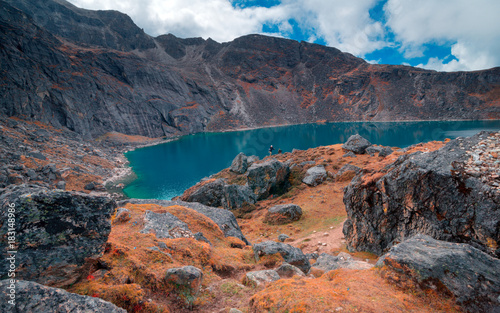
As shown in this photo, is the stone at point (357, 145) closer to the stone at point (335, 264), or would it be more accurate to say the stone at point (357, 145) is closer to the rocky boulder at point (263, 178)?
the rocky boulder at point (263, 178)

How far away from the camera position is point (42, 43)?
9125 centimetres

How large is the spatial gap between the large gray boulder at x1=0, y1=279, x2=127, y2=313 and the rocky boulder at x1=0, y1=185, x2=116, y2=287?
128 cm

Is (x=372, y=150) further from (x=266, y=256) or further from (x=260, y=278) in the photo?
(x=260, y=278)

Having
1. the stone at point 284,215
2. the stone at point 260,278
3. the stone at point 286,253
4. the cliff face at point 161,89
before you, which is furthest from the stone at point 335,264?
the cliff face at point 161,89

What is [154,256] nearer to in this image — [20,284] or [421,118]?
[20,284]

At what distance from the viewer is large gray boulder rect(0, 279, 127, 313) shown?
164 inches

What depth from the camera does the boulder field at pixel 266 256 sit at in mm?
5930

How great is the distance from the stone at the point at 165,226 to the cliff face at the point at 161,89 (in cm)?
8893

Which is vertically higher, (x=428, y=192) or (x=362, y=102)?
(x=362, y=102)

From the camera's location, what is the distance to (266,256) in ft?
35.9

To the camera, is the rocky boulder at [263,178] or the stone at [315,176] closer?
the rocky boulder at [263,178]

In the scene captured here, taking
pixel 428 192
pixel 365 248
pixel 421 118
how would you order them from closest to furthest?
pixel 428 192
pixel 365 248
pixel 421 118

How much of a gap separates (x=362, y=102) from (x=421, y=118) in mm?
40102

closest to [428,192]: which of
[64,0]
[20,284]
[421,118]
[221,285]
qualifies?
[221,285]
